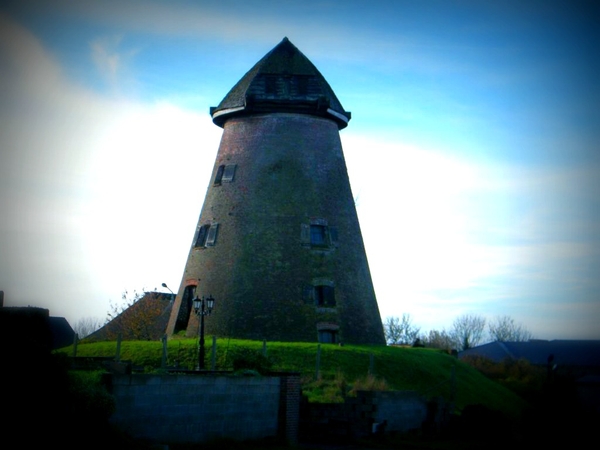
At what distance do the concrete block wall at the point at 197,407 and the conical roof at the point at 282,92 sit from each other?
Answer: 18.5 metres

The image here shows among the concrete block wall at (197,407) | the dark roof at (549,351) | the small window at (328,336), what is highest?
the dark roof at (549,351)

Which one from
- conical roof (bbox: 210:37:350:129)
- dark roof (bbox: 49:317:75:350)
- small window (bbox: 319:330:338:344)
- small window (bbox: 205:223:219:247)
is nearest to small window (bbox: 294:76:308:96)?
conical roof (bbox: 210:37:350:129)

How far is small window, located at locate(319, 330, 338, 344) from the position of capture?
3572 centimetres

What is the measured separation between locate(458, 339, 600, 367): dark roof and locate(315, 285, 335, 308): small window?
52.3 m

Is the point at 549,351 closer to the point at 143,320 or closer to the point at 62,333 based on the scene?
the point at 62,333

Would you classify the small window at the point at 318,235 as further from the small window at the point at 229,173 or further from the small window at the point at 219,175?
the small window at the point at 219,175

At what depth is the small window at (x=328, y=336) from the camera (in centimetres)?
3572

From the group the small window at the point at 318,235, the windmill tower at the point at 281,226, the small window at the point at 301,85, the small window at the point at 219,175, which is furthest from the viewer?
the small window at the point at 219,175

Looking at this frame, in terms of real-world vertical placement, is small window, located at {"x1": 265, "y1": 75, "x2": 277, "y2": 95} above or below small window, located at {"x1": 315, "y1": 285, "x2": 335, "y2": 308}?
above

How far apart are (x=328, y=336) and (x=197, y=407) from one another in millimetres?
17204

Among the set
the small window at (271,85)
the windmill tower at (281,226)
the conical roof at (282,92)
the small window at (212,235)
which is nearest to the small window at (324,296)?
the windmill tower at (281,226)

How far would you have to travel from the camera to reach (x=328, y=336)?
35.9m

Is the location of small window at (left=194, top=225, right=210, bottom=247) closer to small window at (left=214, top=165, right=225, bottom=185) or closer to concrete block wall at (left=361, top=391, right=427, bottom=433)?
small window at (left=214, top=165, right=225, bottom=185)

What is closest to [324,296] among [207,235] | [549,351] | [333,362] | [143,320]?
[333,362]
